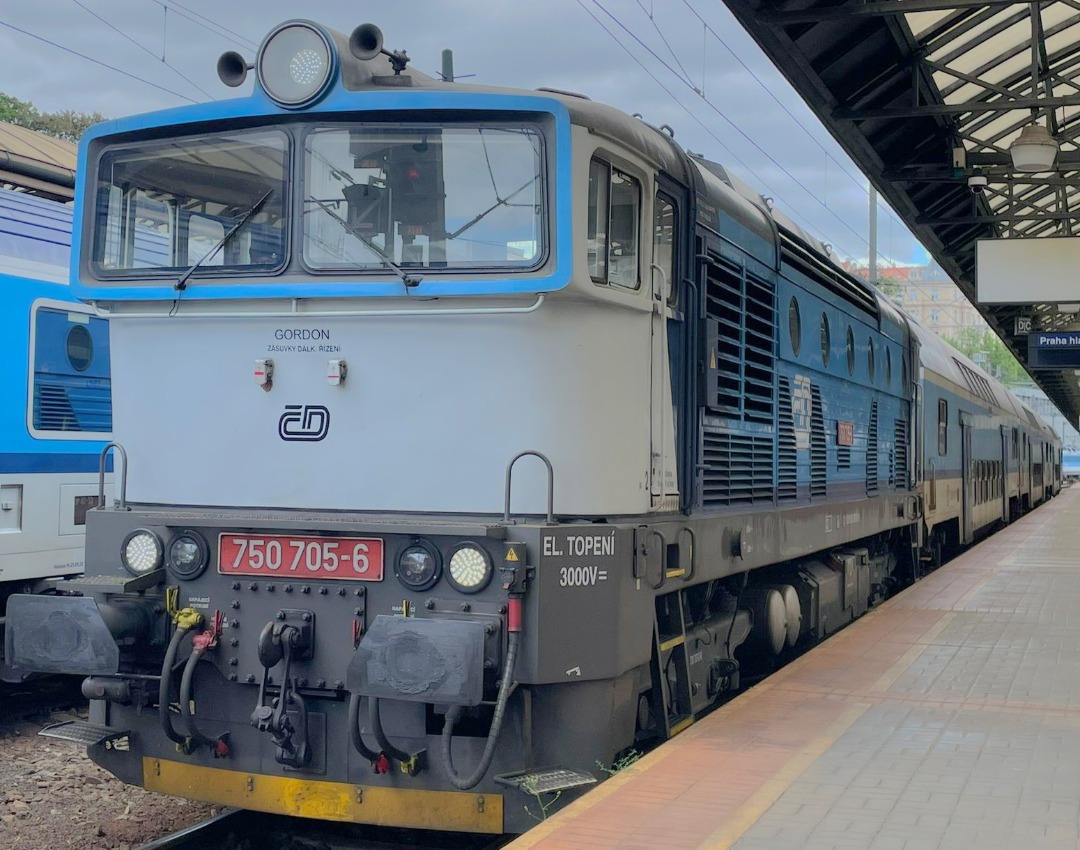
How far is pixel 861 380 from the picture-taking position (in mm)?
10758

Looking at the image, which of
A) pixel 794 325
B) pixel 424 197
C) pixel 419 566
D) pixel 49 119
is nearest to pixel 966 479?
pixel 794 325

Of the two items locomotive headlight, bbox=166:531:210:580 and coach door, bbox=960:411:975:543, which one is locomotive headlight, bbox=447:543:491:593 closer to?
locomotive headlight, bbox=166:531:210:580

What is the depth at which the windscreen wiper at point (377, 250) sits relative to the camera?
16.9 ft

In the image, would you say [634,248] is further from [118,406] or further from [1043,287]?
[1043,287]

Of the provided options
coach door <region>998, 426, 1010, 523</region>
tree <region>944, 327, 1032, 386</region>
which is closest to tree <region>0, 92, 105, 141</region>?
coach door <region>998, 426, 1010, 523</region>

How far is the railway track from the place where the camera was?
5.49 meters

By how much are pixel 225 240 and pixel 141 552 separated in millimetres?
1469

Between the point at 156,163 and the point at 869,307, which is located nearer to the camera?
the point at 156,163

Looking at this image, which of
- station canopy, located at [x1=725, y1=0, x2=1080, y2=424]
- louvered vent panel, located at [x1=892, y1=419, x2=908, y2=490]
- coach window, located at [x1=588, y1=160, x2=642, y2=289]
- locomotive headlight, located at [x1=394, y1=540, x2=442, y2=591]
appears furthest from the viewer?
louvered vent panel, located at [x1=892, y1=419, x2=908, y2=490]

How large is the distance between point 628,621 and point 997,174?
11.7 metres

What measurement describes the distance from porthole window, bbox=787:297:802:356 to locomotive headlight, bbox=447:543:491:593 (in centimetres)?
387

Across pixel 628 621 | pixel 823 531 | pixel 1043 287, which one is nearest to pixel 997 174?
pixel 1043 287

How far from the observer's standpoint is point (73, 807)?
6.39m

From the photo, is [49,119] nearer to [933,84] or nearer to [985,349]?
[933,84]
